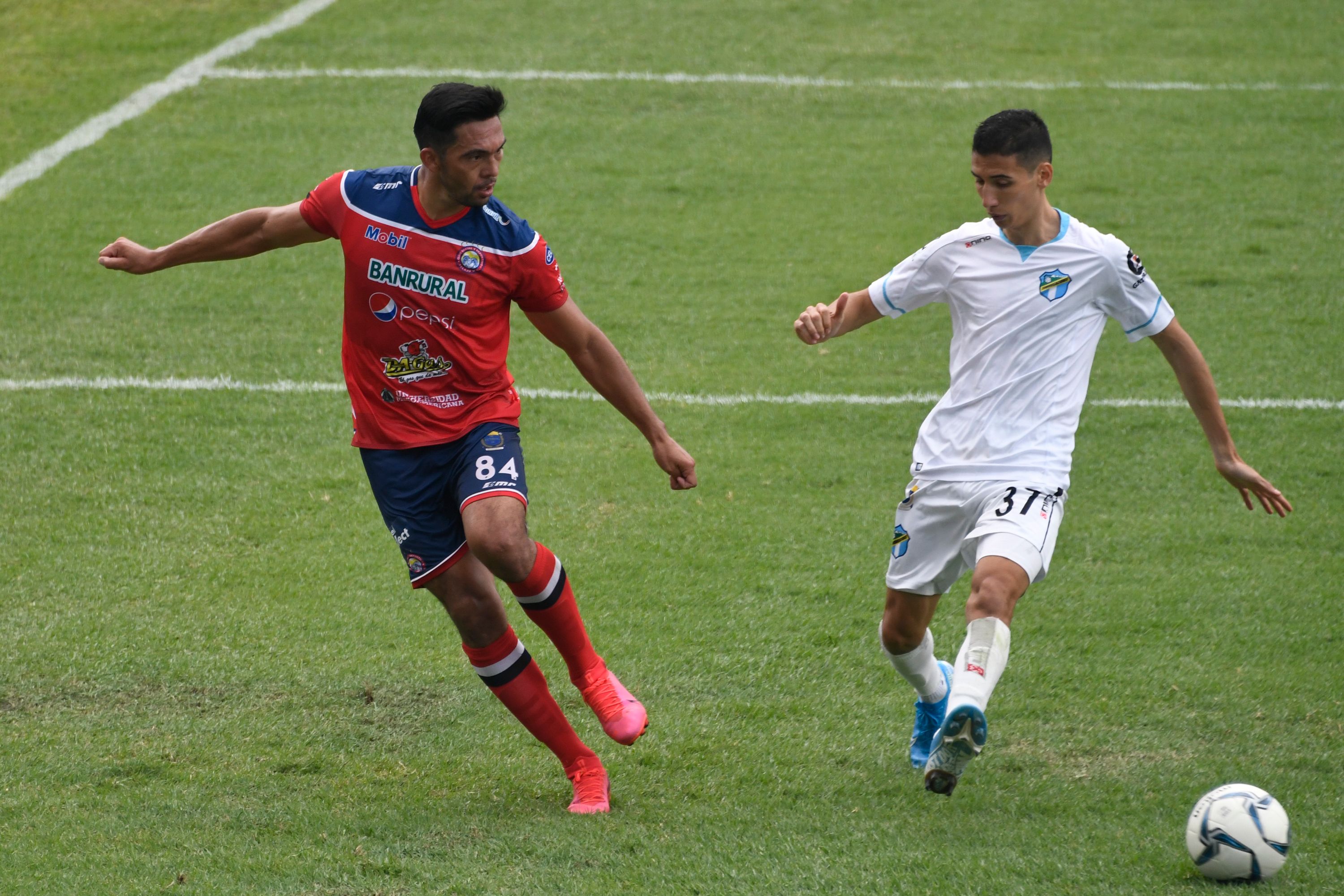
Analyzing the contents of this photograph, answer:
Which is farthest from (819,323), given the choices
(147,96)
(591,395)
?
(147,96)

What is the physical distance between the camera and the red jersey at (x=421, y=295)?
479 centimetres

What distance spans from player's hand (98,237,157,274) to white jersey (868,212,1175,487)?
2805mm

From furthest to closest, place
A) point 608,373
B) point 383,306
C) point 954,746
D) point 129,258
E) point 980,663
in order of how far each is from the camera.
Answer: point 129,258 < point 608,373 < point 383,306 < point 980,663 < point 954,746

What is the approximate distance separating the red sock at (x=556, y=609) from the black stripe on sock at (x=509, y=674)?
0.42 feet

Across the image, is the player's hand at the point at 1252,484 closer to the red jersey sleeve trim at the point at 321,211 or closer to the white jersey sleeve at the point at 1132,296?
the white jersey sleeve at the point at 1132,296

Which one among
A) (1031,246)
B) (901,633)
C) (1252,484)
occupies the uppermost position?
(1031,246)

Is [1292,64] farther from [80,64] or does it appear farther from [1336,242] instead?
[80,64]

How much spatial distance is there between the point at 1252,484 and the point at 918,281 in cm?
132

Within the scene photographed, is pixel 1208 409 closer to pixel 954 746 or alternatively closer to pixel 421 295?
pixel 954 746

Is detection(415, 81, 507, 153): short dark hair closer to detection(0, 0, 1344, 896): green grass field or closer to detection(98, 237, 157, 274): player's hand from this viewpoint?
detection(98, 237, 157, 274): player's hand

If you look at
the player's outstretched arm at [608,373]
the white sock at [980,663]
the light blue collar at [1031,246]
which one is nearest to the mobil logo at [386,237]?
the player's outstretched arm at [608,373]

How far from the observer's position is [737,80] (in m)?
15.0

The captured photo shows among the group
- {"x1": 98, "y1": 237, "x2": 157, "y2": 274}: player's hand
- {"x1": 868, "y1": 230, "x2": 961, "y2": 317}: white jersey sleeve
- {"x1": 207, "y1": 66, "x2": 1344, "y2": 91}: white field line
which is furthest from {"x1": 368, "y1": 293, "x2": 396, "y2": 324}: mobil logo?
{"x1": 207, "y1": 66, "x2": 1344, "y2": 91}: white field line

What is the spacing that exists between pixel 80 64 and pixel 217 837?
12529 millimetres
